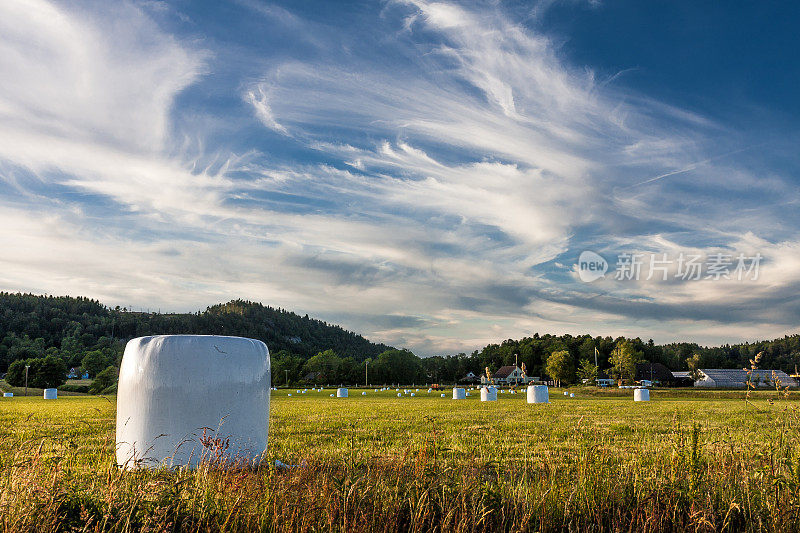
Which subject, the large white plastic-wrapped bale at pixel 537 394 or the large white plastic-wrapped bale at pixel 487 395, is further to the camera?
the large white plastic-wrapped bale at pixel 487 395

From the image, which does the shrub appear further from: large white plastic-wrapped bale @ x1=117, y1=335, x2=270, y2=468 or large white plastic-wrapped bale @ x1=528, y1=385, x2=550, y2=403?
large white plastic-wrapped bale @ x1=117, y1=335, x2=270, y2=468

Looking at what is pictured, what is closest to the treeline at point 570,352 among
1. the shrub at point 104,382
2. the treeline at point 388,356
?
the treeline at point 388,356

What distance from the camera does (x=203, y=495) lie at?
5984 mm

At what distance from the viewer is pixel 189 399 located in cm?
880

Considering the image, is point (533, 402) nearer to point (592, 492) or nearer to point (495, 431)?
point (495, 431)

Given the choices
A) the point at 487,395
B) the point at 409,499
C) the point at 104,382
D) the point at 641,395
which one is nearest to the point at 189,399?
the point at 409,499

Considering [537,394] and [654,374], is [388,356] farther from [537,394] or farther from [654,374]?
[537,394]

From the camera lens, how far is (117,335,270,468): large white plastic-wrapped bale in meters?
8.78

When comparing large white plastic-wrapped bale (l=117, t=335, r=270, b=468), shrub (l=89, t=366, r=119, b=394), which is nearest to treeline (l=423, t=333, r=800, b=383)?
shrub (l=89, t=366, r=119, b=394)

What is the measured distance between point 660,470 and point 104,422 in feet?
57.4

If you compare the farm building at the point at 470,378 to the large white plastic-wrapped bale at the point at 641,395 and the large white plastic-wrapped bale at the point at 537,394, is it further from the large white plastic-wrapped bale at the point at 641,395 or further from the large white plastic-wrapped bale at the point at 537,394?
the large white plastic-wrapped bale at the point at 537,394

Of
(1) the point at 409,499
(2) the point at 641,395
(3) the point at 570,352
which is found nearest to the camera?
(1) the point at 409,499

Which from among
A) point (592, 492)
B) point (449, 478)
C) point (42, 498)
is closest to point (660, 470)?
point (592, 492)

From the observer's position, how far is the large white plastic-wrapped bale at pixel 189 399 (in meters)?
8.78
